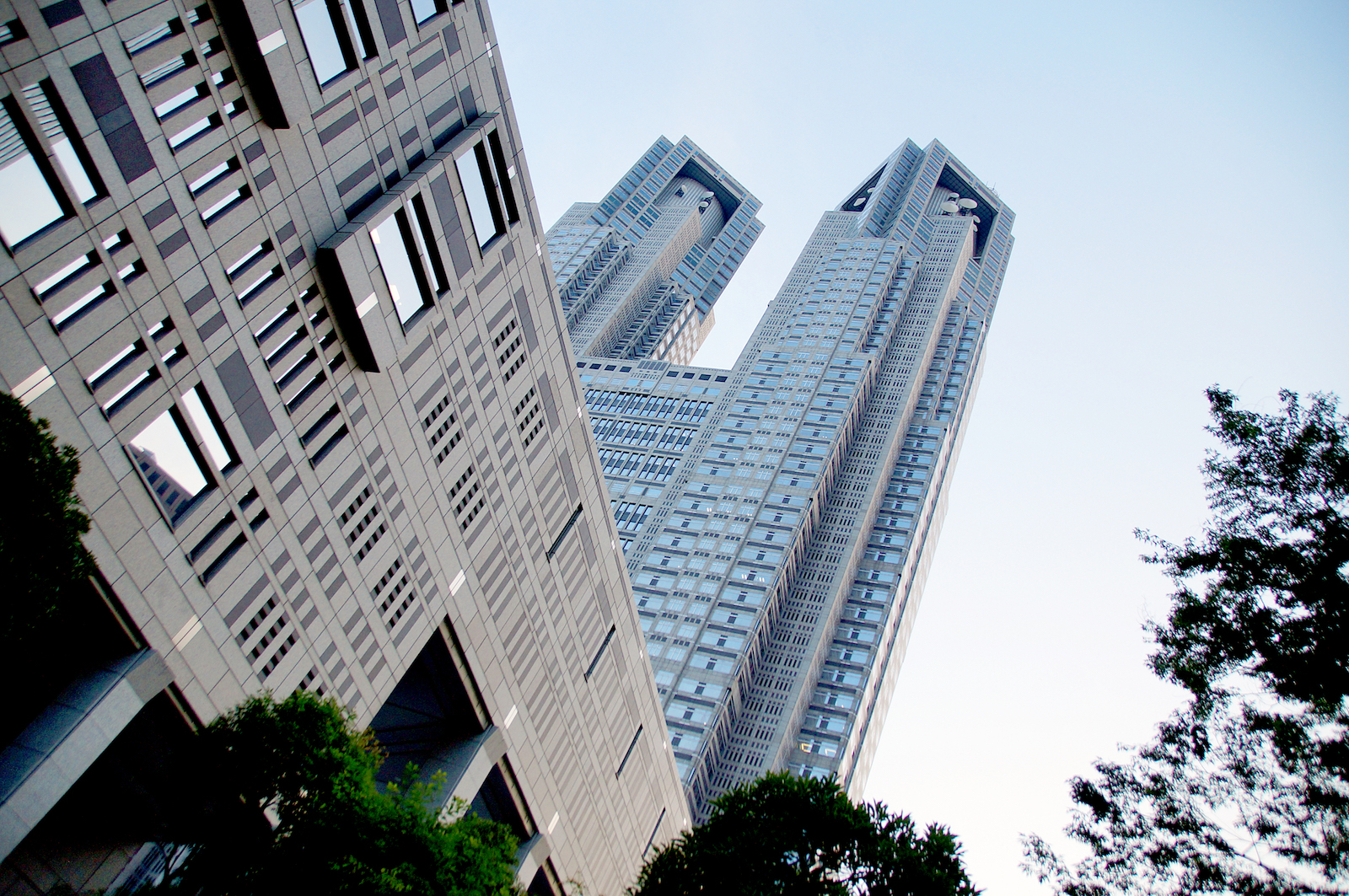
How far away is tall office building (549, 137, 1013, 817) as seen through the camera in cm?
8362

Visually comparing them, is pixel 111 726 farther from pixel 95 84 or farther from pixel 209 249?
pixel 95 84

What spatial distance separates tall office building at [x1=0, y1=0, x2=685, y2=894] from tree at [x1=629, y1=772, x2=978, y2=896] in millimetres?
11118

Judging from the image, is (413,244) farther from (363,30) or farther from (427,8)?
(427,8)

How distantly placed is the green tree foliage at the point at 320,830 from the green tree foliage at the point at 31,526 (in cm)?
601

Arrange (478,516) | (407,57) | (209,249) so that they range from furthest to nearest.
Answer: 1. (478,516)
2. (407,57)
3. (209,249)

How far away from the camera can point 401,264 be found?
27.0 meters

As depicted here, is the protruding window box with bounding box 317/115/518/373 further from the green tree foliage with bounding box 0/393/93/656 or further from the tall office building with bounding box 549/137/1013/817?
the tall office building with bounding box 549/137/1013/817

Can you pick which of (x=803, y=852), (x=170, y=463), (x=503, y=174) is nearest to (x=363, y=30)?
(x=503, y=174)

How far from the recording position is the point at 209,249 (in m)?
21.2

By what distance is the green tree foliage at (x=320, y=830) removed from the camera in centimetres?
1639

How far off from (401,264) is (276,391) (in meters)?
5.98

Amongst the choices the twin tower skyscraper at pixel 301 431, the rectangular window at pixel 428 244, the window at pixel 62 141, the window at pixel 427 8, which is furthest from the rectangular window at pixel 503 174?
the window at pixel 62 141

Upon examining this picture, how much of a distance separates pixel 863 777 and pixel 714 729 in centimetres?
2293

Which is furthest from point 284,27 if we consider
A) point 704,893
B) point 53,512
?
point 704,893
